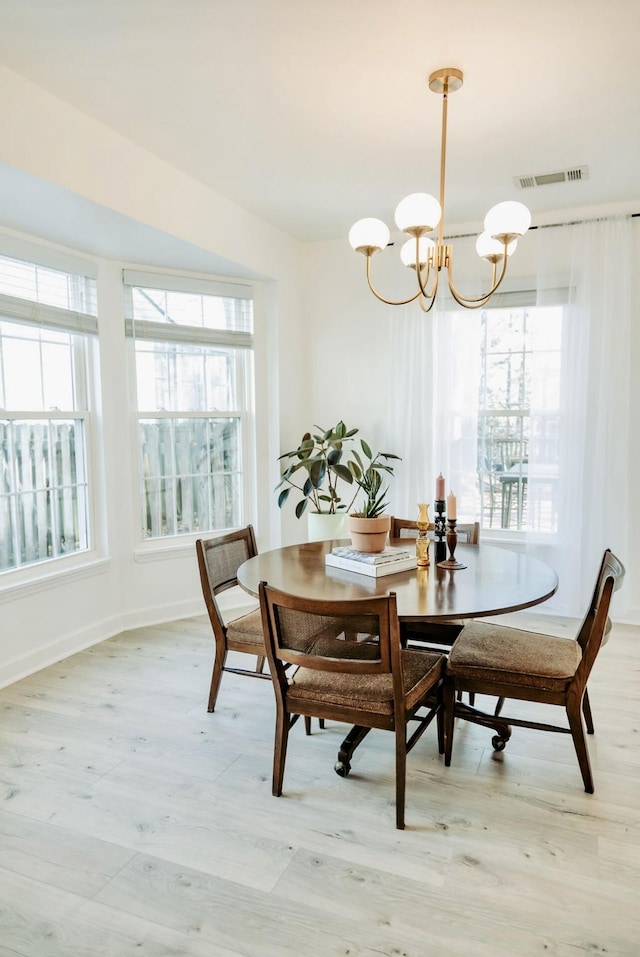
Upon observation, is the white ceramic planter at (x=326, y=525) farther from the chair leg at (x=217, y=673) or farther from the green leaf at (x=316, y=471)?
the chair leg at (x=217, y=673)

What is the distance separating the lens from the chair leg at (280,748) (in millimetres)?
2160

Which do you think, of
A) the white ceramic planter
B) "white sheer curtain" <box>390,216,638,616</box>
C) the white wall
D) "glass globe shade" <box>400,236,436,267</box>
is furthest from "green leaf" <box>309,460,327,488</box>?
"glass globe shade" <box>400,236,436,267</box>

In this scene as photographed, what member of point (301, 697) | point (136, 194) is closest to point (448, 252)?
point (136, 194)

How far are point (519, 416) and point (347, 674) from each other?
9.05ft

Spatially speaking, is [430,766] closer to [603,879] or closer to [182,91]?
[603,879]

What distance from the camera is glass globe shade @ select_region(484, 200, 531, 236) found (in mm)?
2334

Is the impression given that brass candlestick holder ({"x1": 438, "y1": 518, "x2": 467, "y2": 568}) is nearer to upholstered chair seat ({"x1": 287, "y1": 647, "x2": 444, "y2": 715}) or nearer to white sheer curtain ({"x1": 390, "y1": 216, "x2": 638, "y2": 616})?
upholstered chair seat ({"x1": 287, "y1": 647, "x2": 444, "y2": 715})

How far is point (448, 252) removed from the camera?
2.57 m

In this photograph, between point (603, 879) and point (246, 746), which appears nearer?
point (603, 879)

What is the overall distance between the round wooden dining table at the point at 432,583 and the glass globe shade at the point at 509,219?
1.34m

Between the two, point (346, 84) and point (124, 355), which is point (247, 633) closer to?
point (124, 355)

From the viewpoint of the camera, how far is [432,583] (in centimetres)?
238

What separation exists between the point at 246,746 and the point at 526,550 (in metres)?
2.48

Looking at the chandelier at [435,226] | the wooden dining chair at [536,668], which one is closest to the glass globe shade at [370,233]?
the chandelier at [435,226]
